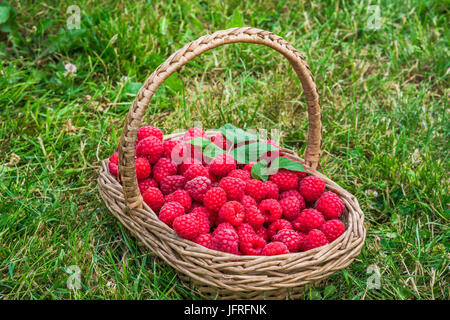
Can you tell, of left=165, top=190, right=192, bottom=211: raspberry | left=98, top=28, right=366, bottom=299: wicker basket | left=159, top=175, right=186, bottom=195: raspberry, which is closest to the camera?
left=98, top=28, right=366, bottom=299: wicker basket

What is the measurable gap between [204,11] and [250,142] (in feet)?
4.75

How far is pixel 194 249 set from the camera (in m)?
1.41

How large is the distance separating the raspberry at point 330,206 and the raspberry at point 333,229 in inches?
2.6

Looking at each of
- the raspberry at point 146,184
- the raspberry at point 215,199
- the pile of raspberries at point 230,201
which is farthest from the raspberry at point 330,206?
the raspberry at point 146,184

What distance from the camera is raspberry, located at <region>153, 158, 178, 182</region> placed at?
1.74 meters

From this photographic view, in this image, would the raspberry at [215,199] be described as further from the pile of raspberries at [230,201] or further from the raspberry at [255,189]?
the raspberry at [255,189]

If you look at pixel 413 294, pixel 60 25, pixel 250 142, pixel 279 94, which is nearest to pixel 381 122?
pixel 279 94

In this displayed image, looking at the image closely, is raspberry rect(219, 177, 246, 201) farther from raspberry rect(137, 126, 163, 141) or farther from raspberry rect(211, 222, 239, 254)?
raspberry rect(137, 126, 163, 141)

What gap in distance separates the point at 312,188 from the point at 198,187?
1.32 feet

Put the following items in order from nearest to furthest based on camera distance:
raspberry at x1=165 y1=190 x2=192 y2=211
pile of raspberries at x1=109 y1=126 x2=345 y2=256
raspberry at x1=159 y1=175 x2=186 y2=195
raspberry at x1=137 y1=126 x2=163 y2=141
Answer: pile of raspberries at x1=109 y1=126 x2=345 y2=256, raspberry at x1=165 y1=190 x2=192 y2=211, raspberry at x1=159 y1=175 x2=186 y2=195, raspberry at x1=137 y1=126 x2=163 y2=141

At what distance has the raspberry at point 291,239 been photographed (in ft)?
4.91

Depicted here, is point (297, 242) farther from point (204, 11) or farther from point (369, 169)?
point (204, 11)

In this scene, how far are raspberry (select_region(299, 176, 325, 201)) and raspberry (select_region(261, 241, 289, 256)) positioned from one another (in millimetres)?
306

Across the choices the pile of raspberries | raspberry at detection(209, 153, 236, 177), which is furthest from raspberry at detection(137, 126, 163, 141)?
raspberry at detection(209, 153, 236, 177)
